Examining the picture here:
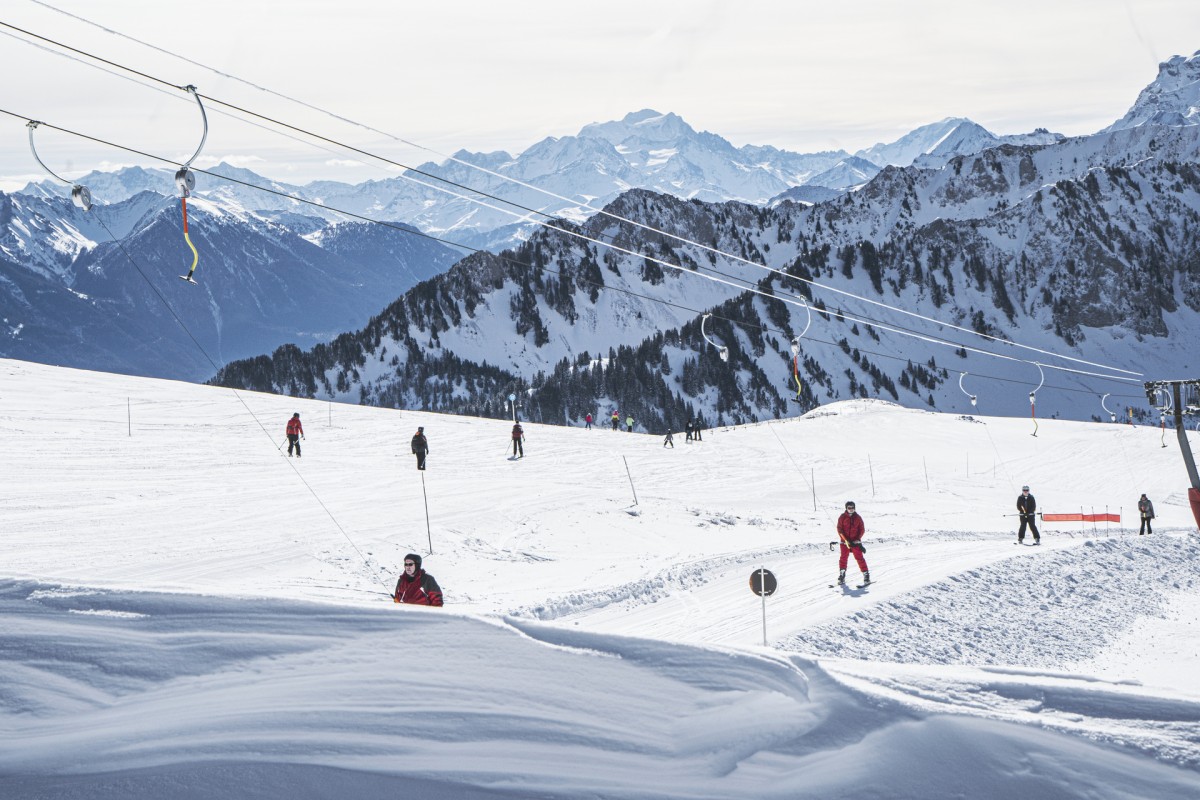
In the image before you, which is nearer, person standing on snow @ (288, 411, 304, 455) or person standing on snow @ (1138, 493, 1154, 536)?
person standing on snow @ (1138, 493, 1154, 536)

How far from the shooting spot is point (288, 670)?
6.55 metres

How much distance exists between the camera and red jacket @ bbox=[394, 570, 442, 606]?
10.9 metres

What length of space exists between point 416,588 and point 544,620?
7.57 ft

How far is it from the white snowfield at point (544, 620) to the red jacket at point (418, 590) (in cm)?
152

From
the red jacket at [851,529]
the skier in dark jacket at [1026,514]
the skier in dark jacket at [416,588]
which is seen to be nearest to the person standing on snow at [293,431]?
the red jacket at [851,529]

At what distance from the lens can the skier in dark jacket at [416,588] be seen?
1092cm

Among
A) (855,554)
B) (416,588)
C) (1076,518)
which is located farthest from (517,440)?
(416,588)

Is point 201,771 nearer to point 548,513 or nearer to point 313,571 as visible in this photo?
point 313,571

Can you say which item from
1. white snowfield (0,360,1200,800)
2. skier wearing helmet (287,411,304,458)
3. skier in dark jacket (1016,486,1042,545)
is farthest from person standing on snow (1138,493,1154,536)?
skier wearing helmet (287,411,304,458)

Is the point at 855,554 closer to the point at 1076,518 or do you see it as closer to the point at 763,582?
the point at 763,582

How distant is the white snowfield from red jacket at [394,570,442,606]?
1523 millimetres

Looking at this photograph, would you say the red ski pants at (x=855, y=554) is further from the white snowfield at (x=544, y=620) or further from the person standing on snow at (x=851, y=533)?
the white snowfield at (x=544, y=620)

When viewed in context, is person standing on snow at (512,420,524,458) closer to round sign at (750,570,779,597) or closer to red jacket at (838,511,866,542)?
red jacket at (838,511,866,542)

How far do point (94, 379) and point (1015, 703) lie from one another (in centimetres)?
5059
